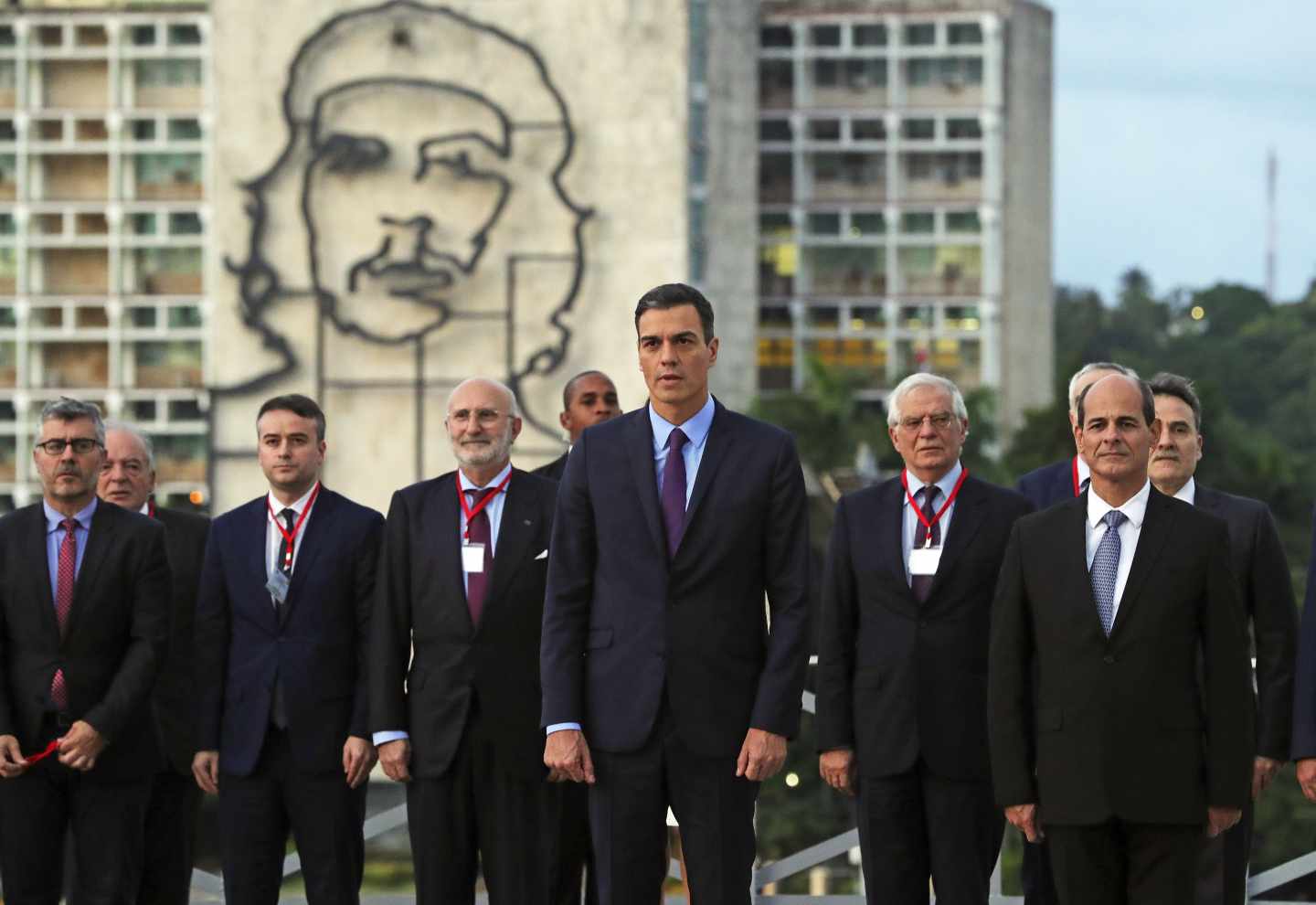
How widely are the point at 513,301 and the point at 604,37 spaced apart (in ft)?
21.3

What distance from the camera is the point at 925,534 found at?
677 centimetres

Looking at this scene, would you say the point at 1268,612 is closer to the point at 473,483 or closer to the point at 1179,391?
the point at 1179,391

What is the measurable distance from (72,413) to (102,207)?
68.9 metres

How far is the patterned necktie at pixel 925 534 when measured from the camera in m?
6.71

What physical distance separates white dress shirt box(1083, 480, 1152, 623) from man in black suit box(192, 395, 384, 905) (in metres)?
2.33

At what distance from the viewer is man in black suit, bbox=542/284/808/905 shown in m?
6.07

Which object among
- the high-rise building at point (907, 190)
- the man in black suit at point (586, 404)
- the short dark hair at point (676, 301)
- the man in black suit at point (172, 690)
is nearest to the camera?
the short dark hair at point (676, 301)

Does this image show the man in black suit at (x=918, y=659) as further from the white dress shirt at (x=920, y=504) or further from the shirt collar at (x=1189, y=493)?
the shirt collar at (x=1189, y=493)

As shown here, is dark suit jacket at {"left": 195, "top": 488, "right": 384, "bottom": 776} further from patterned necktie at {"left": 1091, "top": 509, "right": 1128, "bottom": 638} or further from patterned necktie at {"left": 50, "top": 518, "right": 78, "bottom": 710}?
patterned necktie at {"left": 1091, "top": 509, "right": 1128, "bottom": 638}

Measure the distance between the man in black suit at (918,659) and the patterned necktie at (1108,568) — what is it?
67cm

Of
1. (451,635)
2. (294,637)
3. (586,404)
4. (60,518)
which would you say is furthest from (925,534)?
(60,518)

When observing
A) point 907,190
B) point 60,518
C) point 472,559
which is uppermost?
point 907,190

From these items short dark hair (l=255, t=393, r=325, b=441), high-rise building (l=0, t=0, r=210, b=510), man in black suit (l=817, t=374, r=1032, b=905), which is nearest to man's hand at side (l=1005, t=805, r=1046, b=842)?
man in black suit (l=817, t=374, r=1032, b=905)

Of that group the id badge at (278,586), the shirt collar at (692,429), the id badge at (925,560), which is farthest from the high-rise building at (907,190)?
the shirt collar at (692,429)
